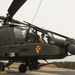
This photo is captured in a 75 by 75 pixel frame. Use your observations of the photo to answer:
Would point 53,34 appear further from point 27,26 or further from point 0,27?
point 0,27

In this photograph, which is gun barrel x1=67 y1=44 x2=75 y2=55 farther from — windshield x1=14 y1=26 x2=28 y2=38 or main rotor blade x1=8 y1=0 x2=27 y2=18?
main rotor blade x1=8 y1=0 x2=27 y2=18

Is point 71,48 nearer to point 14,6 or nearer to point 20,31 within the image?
point 20,31

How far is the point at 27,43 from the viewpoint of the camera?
1122 cm

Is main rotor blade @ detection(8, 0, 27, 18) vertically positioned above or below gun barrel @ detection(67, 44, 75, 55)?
above

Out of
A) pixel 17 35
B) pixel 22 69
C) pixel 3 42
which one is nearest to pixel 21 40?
pixel 17 35

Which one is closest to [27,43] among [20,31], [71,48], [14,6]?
[20,31]

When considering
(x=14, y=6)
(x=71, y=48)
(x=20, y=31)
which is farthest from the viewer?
(x=20, y=31)

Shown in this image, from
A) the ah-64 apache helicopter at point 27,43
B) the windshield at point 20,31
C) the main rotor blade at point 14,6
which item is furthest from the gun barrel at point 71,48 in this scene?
the main rotor blade at point 14,6

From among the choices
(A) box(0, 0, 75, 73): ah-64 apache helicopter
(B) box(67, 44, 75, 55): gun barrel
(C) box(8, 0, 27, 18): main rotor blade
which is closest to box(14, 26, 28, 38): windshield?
(A) box(0, 0, 75, 73): ah-64 apache helicopter

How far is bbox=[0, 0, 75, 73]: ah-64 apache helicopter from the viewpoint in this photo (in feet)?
34.7

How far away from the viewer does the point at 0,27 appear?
12.8 m

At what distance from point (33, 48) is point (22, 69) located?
9.55 feet

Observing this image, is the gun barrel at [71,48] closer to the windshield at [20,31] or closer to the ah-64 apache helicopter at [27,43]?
the ah-64 apache helicopter at [27,43]

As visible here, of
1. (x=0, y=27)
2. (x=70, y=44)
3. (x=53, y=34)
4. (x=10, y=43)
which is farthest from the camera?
(x=0, y=27)
